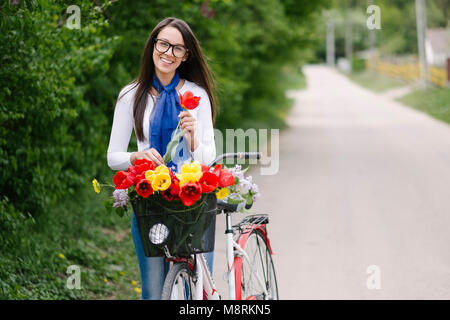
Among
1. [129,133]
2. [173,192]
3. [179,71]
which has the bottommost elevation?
[173,192]

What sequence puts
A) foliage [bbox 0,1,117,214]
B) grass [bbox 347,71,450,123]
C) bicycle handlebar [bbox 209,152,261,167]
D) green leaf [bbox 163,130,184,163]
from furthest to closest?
1. grass [bbox 347,71,450,123]
2. foliage [bbox 0,1,117,214]
3. bicycle handlebar [bbox 209,152,261,167]
4. green leaf [bbox 163,130,184,163]

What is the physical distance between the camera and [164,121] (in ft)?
10.8

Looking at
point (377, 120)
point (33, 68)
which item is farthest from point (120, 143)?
point (377, 120)

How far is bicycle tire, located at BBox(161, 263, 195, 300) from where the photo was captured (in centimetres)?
304

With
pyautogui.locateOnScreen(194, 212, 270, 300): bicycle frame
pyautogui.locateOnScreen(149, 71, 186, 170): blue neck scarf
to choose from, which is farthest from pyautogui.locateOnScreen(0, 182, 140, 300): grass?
pyautogui.locateOnScreen(149, 71, 186, 170): blue neck scarf

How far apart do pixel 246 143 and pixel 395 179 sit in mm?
5039

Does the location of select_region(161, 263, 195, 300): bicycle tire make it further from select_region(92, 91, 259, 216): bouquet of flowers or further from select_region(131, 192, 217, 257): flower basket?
select_region(92, 91, 259, 216): bouquet of flowers

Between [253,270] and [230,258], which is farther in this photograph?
[253,270]

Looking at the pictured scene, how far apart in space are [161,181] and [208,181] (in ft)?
0.65

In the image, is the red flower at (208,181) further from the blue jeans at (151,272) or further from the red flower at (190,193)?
the blue jeans at (151,272)

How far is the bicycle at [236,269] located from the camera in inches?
124

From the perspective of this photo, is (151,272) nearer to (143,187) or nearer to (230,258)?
(230,258)

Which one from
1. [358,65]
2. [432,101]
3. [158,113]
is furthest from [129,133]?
[358,65]

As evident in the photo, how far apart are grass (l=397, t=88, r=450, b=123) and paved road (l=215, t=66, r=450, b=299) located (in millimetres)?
7180
